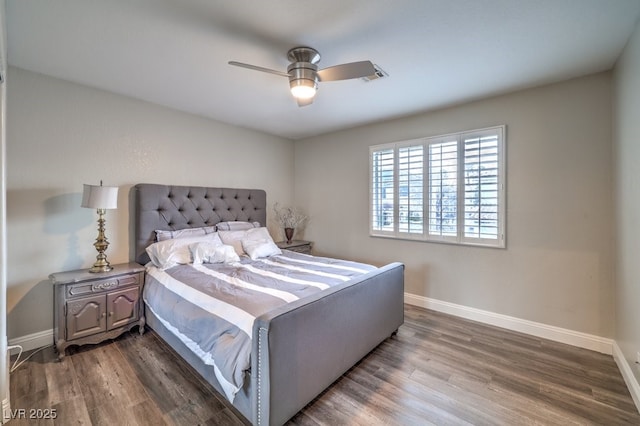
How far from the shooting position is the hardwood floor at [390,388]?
1.73 metres

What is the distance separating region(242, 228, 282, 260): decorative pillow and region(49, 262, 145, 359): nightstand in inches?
42.8

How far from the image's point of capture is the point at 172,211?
3250 millimetres

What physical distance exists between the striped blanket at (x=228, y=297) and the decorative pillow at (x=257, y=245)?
242mm

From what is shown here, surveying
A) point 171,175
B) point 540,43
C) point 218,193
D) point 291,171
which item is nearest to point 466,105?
point 540,43

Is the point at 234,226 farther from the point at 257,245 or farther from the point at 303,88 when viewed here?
the point at 303,88

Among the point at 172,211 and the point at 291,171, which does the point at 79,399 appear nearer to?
the point at 172,211

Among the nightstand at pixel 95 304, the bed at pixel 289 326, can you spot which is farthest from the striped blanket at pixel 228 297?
the nightstand at pixel 95 304

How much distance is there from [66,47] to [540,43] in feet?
11.5

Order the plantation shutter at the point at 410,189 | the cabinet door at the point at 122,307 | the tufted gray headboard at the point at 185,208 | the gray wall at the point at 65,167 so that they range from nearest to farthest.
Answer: the gray wall at the point at 65,167, the cabinet door at the point at 122,307, the tufted gray headboard at the point at 185,208, the plantation shutter at the point at 410,189

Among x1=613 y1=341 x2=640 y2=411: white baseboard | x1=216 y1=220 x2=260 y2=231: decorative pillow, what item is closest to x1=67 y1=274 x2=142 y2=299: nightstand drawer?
x1=216 y1=220 x2=260 y2=231: decorative pillow

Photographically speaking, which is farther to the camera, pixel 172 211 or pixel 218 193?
pixel 218 193

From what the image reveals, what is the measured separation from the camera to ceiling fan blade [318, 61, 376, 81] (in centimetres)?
181

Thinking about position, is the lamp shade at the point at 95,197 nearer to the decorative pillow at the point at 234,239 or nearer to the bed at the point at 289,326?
the bed at the point at 289,326

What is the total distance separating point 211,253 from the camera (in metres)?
2.92
